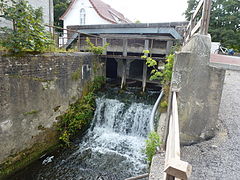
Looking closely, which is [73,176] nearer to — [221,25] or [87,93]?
[87,93]

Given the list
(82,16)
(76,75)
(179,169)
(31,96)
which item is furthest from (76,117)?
(82,16)

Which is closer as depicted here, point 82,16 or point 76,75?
point 76,75

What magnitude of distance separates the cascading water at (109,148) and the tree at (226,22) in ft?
54.9

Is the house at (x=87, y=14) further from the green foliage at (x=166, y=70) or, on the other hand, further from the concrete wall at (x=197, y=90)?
the concrete wall at (x=197, y=90)

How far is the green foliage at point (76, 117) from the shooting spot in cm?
571

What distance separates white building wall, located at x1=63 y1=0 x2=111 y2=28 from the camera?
1559 cm

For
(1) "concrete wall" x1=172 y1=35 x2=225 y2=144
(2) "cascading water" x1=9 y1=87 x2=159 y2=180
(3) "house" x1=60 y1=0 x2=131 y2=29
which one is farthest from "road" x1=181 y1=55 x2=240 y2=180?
(3) "house" x1=60 y1=0 x2=131 y2=29

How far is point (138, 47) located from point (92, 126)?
5.58 metres

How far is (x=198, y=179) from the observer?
1.96 meters

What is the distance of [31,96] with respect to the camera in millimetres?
4539

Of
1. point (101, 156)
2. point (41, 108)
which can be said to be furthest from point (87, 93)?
point (101, 156)

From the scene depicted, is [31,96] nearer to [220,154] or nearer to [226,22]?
[220,154]

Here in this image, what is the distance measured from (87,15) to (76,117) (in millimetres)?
13699

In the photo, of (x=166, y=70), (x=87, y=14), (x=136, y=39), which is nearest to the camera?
(x=166, y=70)
